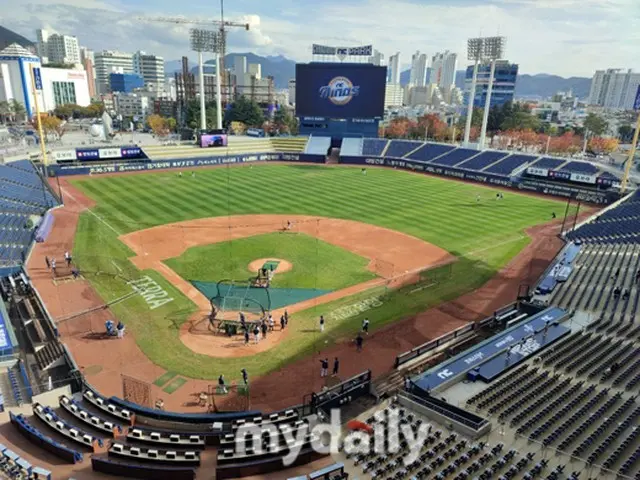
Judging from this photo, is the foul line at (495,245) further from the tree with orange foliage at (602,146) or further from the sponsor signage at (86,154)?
the tree with orange foliage at (602,146)

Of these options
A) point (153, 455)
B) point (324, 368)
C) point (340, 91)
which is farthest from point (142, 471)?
point (340, 91)

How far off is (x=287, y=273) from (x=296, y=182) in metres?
37.7

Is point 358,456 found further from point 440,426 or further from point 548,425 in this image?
point 548,425

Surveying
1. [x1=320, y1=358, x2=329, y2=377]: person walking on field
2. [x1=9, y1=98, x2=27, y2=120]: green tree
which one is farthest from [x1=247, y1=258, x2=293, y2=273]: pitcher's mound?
[x1=9, y1=98, x2=27, y2=120]: green tree

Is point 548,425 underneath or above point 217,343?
above

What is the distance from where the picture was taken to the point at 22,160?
65.7 m

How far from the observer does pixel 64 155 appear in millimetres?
73562

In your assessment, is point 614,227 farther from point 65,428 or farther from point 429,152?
point 65,428

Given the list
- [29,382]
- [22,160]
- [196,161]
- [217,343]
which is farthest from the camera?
[196,161]

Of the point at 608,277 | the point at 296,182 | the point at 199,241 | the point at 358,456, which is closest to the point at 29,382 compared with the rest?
the point at 358,456

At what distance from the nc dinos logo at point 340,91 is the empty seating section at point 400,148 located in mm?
13383

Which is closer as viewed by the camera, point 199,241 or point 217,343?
point 217,343

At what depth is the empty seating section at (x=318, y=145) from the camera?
93750mm

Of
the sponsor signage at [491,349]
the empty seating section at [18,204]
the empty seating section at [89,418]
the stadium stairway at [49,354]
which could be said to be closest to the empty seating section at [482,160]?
the sponsor signage at [491,349]
